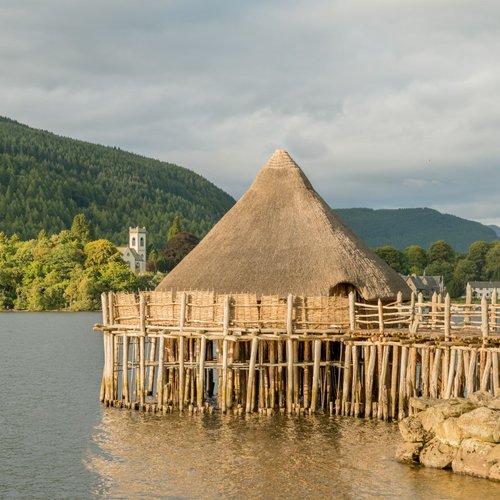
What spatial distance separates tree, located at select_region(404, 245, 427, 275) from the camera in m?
177

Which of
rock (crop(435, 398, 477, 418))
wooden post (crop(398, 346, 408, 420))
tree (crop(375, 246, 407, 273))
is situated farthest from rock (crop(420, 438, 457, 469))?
tree (crop(375, 246, 407, 273))

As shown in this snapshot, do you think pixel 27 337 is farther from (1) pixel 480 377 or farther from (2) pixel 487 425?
(2) pixel 487 425

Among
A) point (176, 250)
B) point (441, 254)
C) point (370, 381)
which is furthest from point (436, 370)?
point (441, 254)

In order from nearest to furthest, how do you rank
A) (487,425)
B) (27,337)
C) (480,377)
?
1. (487,425)
2. (480,377)
3. (27,337)

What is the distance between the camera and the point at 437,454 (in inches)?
1054

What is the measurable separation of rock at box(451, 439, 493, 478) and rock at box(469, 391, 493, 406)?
1.28 m

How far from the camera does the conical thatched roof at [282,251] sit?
37.4 metres

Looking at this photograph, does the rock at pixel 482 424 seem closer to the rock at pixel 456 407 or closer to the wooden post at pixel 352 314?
the rock at pixel 456 407

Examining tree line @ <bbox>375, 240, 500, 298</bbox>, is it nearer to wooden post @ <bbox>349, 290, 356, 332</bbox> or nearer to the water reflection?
wooden post @ <bbox>349, 290, 356, 332</bbox>

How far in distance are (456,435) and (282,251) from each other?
14164 millimetres

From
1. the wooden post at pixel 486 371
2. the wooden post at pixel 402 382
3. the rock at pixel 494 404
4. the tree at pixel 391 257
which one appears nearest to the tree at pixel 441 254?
the tree at pixel 391 257

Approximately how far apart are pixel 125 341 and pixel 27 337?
54571mm

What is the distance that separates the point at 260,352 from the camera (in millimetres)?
35344

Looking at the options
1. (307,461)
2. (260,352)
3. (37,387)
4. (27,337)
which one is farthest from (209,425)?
(27,337)
